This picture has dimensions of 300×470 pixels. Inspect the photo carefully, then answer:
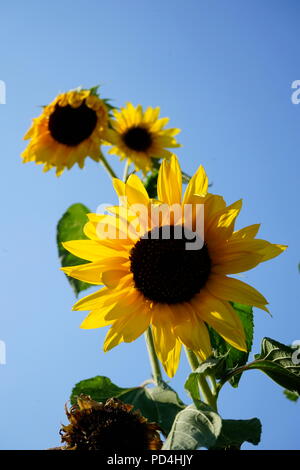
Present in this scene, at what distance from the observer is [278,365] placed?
4.58ft

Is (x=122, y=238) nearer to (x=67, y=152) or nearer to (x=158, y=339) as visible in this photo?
(x=158, y=339)

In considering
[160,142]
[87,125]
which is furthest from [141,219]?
[160,142]

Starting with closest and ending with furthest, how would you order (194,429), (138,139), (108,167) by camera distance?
(194,429)
(108,167)
(138,139)

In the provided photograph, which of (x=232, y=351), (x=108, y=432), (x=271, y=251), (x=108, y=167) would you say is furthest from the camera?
(x=108, y=167)

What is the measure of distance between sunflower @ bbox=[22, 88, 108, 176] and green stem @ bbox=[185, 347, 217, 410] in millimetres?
1559

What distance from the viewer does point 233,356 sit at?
4.84ft

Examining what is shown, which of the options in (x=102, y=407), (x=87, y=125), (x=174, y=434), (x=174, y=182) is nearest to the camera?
(x=174, y=434)

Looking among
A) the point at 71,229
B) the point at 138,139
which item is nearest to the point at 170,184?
the point at 71,229

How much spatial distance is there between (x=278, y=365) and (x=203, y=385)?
24 cm

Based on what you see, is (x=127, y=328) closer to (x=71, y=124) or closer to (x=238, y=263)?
(x=238, y=263)

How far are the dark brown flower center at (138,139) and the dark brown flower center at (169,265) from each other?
6.60 ft

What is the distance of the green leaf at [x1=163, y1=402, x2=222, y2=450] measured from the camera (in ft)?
3.42
